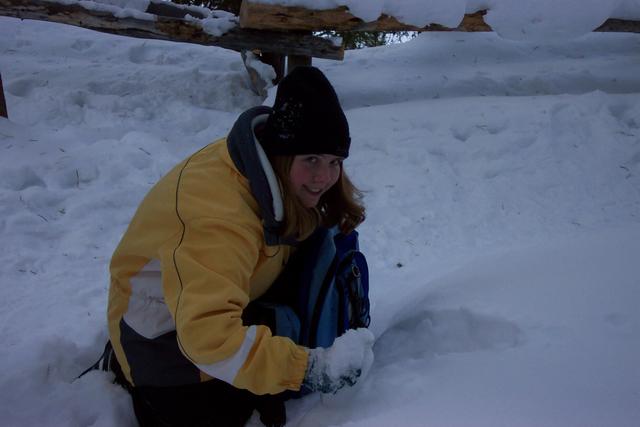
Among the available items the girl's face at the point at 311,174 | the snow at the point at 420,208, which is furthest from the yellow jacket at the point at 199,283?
the snow at the point at 420,208

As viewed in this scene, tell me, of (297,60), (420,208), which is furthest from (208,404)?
(297,60)

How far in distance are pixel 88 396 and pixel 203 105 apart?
12.1 ft

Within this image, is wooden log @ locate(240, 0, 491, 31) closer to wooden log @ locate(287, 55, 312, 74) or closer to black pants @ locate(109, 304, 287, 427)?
wooden log @ locate(287, 55, 312, 74)

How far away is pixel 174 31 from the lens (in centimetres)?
511

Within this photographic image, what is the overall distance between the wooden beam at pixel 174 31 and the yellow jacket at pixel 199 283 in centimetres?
353

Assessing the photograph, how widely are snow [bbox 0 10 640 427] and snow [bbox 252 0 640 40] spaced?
0.59 meters

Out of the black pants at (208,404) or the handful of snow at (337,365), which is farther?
the black pants at (208,404)

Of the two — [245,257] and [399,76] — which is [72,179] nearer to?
[245,257]

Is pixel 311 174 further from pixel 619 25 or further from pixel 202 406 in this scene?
pixel 619 25

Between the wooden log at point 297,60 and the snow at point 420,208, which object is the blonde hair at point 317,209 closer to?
the snow at point 420,208

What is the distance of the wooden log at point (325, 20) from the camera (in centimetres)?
469

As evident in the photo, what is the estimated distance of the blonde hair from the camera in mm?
1784

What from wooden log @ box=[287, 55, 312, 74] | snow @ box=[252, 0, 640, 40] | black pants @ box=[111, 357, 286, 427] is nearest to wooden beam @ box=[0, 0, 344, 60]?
wooden log @ box=[287, 55, 312, 74]

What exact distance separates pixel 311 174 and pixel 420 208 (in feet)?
6.73
